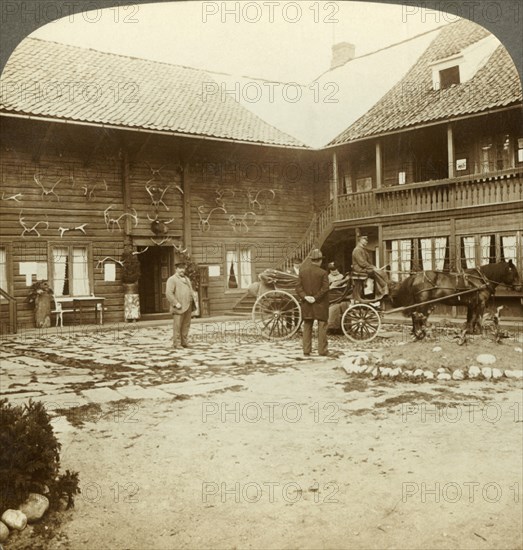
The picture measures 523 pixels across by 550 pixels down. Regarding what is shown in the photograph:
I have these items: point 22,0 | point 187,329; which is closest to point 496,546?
point 187,329

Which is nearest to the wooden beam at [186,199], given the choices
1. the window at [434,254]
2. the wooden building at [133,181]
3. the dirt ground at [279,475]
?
the wooden building at [133,181]

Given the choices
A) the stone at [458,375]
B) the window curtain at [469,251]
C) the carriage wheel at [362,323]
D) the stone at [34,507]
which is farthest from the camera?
the carriage wheel at [362,323]

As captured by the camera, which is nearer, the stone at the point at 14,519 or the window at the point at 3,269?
the stone at the point at 14,519

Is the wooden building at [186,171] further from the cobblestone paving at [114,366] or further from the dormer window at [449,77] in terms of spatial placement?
the cobblestone paving at [114,366]

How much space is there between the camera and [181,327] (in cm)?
444

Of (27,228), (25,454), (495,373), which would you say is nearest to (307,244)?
(495,373)

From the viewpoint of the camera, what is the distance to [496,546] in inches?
115

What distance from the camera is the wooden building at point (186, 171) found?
10.9ft

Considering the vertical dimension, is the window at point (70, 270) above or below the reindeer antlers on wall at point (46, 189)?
below

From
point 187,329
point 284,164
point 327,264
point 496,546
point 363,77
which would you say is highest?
point 363,77

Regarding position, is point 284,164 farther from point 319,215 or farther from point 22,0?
point 22,0

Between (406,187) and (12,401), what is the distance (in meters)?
5.44

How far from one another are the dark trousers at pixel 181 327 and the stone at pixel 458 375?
3.00 meters

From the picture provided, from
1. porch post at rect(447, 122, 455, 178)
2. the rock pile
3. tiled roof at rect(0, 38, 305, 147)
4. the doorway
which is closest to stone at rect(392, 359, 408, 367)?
the rock pile
